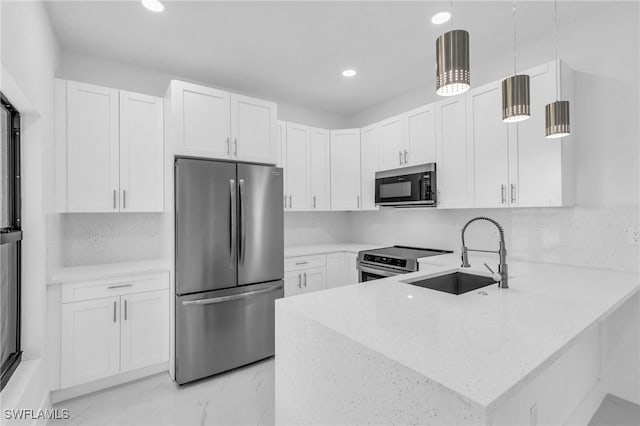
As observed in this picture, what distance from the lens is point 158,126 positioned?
286 cm

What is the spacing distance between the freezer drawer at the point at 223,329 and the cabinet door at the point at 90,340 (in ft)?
1.56

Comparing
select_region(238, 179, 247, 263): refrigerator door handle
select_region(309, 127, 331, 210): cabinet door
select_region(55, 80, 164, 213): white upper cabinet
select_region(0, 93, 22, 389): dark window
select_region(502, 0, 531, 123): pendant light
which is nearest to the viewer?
select_region(502, 0, 531, 123): pendant light

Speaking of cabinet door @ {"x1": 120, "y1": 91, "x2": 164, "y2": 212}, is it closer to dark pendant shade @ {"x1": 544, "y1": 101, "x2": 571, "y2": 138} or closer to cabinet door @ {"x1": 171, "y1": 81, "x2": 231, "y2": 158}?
cabinet door @ {"x1": 171, "y1": 81, "x2": 231, "y2": 158}

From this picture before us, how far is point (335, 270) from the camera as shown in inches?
146

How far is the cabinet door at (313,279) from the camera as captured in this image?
3.48 meters

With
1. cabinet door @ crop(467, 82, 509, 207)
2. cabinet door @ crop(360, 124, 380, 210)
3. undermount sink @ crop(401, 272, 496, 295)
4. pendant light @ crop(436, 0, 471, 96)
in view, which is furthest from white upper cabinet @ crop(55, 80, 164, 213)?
cabinet door @ crop(467, 82, 509, 207)

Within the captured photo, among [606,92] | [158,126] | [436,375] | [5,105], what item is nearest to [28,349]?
[5,105]

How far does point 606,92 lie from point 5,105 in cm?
395

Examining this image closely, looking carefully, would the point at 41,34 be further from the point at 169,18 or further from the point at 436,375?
the point at 436,375

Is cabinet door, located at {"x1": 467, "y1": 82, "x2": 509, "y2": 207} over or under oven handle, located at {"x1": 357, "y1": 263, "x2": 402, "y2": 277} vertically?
over

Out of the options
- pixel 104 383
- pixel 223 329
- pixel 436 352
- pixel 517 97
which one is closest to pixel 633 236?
pixel 517 97

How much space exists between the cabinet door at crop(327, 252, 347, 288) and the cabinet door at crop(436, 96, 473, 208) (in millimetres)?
1348

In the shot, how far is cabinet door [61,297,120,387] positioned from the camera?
2258 mm

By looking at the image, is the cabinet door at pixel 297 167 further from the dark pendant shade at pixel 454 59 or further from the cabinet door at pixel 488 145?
the dark pendant shade at pixel 454 59
